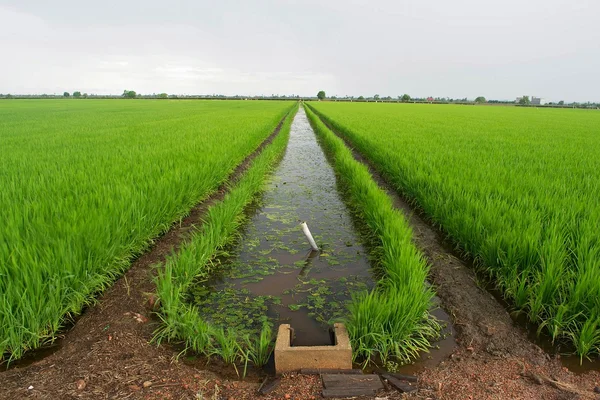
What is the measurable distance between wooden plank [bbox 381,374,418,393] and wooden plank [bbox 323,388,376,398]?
0.43 ft

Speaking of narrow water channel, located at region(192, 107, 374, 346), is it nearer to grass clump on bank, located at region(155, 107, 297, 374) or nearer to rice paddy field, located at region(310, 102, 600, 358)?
grass clump on bank, located at region(155, 107, 297, 374)

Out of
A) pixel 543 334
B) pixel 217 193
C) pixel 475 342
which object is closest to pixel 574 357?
pixel 543 334

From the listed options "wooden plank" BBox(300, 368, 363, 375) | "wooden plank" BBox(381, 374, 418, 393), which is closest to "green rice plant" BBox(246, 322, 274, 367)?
"wooden plank" BBox(300, 368, 363, 375)

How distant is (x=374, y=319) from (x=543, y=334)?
1244mm

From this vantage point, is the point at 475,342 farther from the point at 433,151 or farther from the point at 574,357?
the point at 433,151

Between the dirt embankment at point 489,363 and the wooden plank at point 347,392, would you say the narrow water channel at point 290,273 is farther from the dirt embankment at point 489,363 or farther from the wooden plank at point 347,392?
the dirt embankment at point 489,363

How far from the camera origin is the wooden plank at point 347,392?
6.07 feet

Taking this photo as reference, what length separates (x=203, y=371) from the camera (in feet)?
6.73

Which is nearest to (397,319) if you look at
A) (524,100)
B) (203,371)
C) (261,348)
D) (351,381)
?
(351,381)

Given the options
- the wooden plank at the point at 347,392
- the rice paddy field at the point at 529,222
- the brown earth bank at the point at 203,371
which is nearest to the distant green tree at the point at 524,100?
the rice paddy field at the point at 529,222

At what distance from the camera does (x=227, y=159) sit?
6.94 m

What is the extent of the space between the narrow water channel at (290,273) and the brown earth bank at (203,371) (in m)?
0.51

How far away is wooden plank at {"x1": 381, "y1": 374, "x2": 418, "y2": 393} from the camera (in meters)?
1.90

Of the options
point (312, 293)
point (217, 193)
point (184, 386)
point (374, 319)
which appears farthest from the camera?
point (217, 193)
